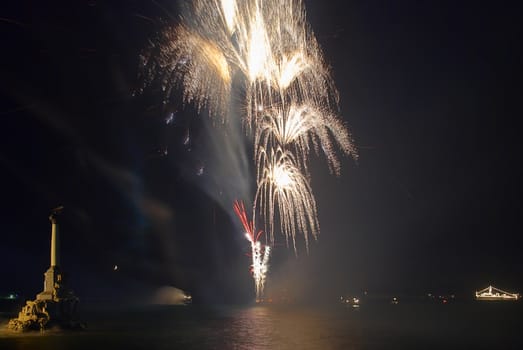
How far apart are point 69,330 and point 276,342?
14901 mm

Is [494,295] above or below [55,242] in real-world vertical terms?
below

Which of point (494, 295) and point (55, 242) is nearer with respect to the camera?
point (55, 242)

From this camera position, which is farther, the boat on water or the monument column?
the boat on water

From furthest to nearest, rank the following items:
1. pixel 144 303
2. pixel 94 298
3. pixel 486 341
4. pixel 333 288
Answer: pixel 333 288 < pixel 94 298 < pixel 144 303 < pixel 486 341

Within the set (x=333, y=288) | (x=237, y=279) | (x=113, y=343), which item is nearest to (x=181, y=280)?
(x=237, y=279)

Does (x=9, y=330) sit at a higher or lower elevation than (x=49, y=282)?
lower

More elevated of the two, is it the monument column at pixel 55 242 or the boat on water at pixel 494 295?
the monument column at pixel 55 242

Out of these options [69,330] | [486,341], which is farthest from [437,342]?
[69,330]

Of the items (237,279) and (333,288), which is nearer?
(237,279)

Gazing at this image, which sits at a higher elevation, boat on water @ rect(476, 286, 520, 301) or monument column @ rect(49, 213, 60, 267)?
monument column @ rect(49, 213, 60, 267)

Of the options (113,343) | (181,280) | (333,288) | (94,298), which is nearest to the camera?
(113,343)

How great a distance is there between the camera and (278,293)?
10856 centimetres

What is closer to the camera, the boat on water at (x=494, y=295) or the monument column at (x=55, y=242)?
the monument column at (x=55, y=242)

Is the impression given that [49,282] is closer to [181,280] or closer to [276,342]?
[276,342]
